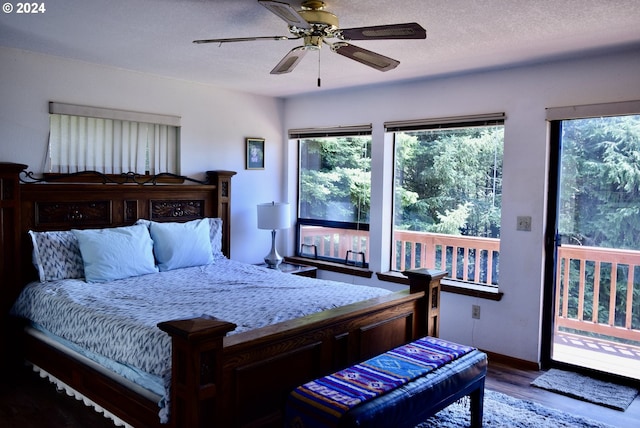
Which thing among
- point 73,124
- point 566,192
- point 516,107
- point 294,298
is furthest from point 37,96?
point 566,192

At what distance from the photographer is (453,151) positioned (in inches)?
168

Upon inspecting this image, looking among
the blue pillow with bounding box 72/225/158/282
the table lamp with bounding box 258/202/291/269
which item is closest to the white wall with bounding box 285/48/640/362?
the table lamp with bounding box 258/202/291/269

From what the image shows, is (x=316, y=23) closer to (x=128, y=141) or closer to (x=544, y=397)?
(x=128, y=141)

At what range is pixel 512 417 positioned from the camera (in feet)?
9.62

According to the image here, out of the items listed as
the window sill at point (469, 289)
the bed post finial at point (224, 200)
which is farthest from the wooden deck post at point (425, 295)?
the bed post finial at point (224, 200)

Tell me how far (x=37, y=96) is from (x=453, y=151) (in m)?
3.28

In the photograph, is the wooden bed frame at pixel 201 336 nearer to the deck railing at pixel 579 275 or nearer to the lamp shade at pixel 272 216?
the lamp shade at pixel 272 216

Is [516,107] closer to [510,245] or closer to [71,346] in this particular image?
[510,245]

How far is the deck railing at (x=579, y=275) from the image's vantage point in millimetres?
3441

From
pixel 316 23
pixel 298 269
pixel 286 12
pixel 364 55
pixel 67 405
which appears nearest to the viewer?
A: pixel 286 12

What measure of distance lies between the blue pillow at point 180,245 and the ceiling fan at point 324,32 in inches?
71.4

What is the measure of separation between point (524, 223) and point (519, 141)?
0.62 metres

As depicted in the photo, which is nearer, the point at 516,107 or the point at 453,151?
the point at 516,107

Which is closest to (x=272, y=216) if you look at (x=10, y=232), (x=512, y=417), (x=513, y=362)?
(x=10, y=232)
